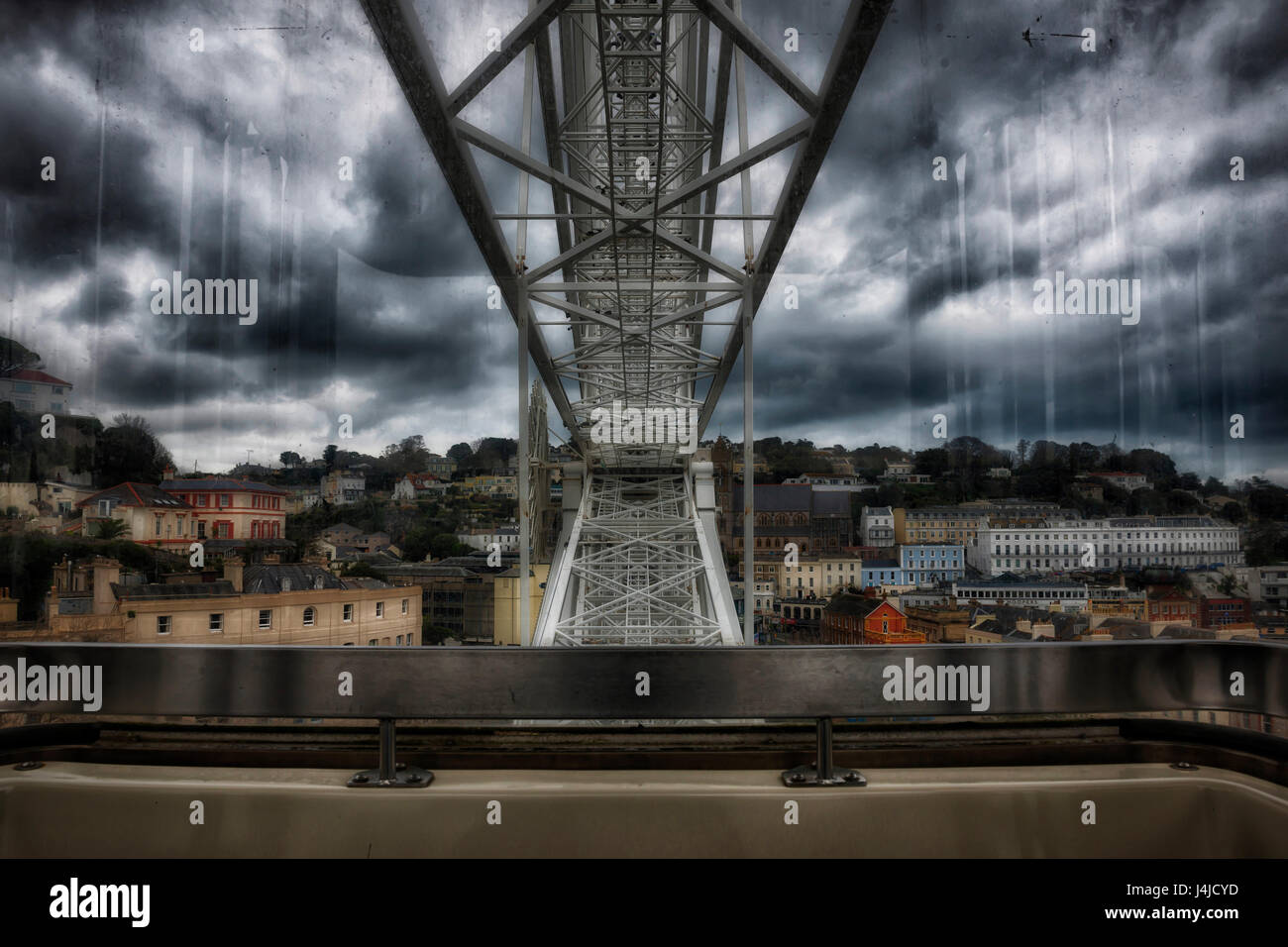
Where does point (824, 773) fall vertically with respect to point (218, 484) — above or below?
below

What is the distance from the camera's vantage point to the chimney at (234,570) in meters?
2.67

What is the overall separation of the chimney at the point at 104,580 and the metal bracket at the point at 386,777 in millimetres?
1827

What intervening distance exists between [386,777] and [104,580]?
6.75 feet

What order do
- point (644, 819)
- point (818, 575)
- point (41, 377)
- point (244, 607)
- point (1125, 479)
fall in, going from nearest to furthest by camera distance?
point (644, 819) → point (244, 607) → point (1125, 479) → point (41, 377) → point (818, 575)

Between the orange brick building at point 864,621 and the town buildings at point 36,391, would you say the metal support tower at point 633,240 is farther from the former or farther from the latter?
the town buildings at point 36,391

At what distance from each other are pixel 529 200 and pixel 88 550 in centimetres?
349
